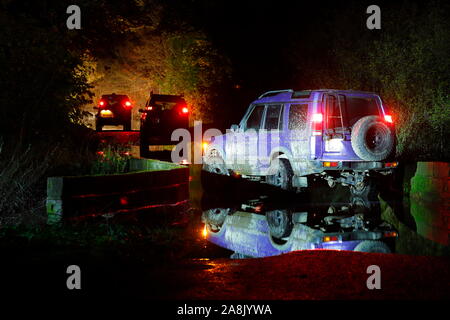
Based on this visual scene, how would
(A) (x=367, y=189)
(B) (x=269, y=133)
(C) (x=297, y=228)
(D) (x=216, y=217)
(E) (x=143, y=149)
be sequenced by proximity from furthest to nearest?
(E) (x=143, y=149) → (B) (x=269, y=133) → (A) (x=367, y=189) → (D) (x=216, y=217) → (C) (x=297, y=228)

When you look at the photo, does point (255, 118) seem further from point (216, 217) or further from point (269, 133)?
point (216, 217)

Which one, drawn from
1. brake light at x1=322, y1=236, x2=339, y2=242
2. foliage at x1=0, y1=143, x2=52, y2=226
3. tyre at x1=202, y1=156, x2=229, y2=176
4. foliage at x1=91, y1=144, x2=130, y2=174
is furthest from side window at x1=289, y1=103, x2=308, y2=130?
foliage at x1=0, y1=143, x2=52, y2=226

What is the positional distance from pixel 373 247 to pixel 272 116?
5.98m

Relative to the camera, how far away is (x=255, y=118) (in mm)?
14070

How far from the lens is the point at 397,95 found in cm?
1819

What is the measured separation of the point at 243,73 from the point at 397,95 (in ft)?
45.1

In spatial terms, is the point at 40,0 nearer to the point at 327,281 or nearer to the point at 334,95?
the point at 334,95

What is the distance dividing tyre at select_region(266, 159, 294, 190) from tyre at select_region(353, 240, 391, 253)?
4796 mm

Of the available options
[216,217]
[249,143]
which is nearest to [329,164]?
[249,143]

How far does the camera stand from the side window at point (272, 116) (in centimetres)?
1330

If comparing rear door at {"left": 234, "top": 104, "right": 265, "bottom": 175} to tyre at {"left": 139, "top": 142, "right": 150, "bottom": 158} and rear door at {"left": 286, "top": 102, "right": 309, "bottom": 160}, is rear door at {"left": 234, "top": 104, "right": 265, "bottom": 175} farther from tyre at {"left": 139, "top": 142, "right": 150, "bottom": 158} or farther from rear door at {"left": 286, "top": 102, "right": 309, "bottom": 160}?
tyre at {"left": 139, "top": 142, "right": 150, "bottom": 158}

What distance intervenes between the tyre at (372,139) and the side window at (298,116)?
3.95ft

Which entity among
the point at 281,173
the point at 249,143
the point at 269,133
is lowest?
the point at 281,173

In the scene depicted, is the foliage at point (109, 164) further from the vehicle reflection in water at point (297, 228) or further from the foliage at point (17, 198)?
the vehicle reflection in water at point (297, 228)
